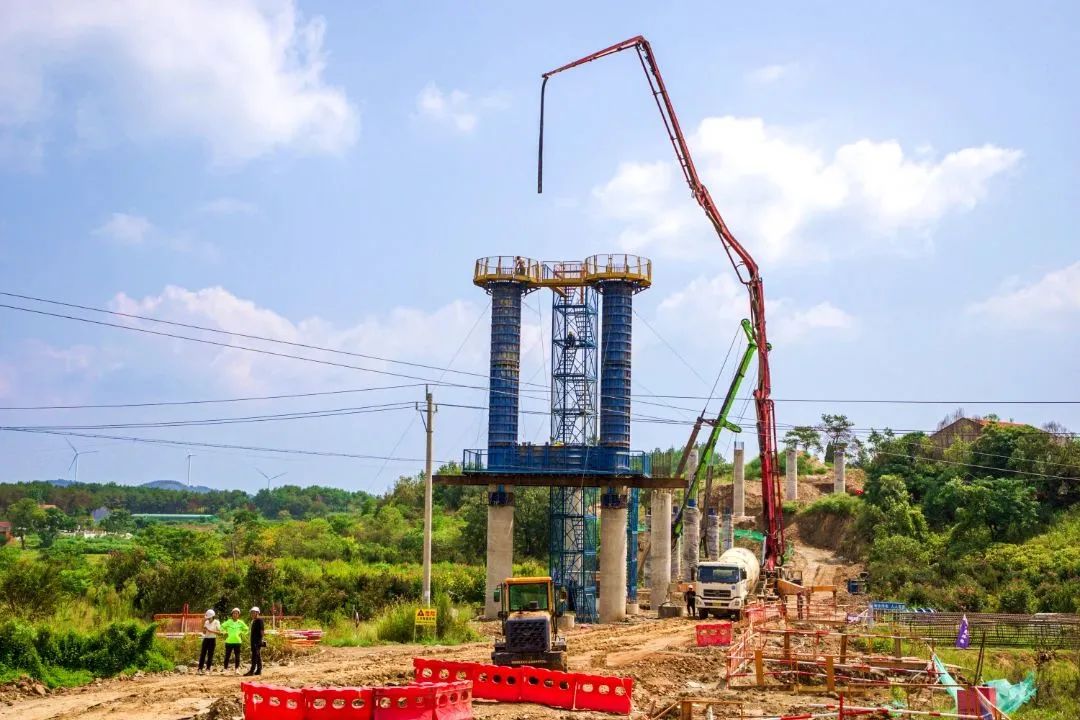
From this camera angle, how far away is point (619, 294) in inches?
2099

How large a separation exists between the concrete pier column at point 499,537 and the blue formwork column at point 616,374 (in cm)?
525

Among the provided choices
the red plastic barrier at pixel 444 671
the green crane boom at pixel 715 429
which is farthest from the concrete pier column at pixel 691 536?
the red plastic barrier at pixel 444 671

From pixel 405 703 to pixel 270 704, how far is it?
7.54 feet

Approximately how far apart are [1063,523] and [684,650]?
36.5m

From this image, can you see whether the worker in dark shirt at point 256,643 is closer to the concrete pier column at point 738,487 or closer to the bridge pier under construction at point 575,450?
the bridge pier under construction at point 575,450

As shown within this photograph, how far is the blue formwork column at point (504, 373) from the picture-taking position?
52969mm

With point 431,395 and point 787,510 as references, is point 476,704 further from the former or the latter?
point 787,510

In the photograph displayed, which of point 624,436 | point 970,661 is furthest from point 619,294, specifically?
point 970,661

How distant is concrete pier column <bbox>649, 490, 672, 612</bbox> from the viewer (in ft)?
177

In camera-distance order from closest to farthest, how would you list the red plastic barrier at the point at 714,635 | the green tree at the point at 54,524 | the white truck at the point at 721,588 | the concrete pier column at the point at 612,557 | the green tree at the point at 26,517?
the red plastic barrier at the point at 714,635, the white truck at the point at 721,588, the concrete pier column at the point at 612,557, the green tree at the point at 54,524, the green tree at the point at 26,517

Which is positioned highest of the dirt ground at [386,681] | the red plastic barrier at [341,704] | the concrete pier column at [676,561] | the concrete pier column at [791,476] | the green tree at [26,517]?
the concrete pier column at [791,476]

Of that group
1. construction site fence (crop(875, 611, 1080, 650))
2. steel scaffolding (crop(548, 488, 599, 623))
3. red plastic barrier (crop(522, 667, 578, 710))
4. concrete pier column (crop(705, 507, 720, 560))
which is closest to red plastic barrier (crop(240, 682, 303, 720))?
red plastic barrier (crop(522, 667, 578, 710))

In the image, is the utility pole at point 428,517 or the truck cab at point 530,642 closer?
the truck cab at point 530,642

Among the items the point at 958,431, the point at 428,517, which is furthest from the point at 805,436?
the point at 428,517
